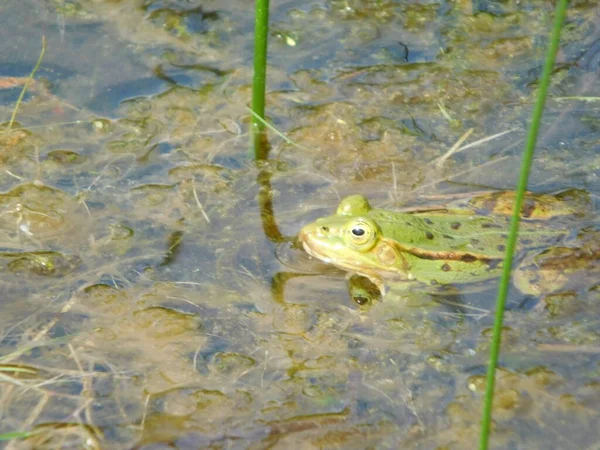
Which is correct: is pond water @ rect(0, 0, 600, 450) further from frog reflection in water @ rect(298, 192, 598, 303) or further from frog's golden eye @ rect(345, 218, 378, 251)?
frog's golden eye @ rect(345, 218, 378, 251)

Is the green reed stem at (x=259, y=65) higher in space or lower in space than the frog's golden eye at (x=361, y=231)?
higher

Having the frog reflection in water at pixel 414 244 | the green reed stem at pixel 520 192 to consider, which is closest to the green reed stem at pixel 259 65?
the frog reflection in water at pixel 414 244

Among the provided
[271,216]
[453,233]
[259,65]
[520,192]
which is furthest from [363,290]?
Result: [520,192]

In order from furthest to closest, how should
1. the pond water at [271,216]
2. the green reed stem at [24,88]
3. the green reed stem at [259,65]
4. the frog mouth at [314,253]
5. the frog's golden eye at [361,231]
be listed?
the green reed stem at [24,88] < the frog mouth at [314,253] < the frog's golden eye at [361,231] < the green reed stem at [259,65] < the pond water at [271,216]

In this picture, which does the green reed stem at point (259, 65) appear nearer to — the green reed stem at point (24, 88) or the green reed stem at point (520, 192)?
the green reed stem at point (24, 88)

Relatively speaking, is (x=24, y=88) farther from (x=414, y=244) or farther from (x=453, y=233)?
(x=453, y=233)

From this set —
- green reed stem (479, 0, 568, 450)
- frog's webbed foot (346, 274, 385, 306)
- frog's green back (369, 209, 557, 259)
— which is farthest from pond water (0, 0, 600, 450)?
green reed stem (479, 0, 568, 450)

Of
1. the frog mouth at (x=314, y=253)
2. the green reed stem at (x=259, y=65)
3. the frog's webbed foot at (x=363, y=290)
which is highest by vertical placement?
the green reed stem at (x=259, y=65)

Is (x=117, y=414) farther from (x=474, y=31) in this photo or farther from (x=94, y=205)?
(x=474, y=31)
